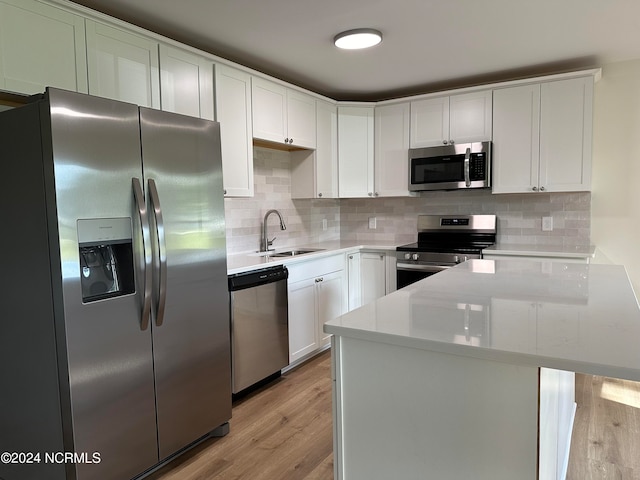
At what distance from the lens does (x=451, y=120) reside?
3.98 metres

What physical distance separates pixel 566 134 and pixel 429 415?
3158 mm

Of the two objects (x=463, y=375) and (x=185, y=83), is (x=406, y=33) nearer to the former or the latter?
(x=185, y=83)

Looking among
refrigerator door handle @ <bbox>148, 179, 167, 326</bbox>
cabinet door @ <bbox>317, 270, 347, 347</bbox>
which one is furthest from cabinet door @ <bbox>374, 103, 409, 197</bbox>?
refrigerator door handle @ <bbox>148, 179, 167, 326</bbox>

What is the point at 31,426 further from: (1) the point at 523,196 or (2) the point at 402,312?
(1) the point at 523,196

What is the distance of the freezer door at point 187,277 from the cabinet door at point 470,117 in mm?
2422

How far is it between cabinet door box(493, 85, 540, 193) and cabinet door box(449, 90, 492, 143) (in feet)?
0.22

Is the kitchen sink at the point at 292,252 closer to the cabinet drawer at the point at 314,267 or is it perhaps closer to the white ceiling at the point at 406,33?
the cabinet drawer at the point at 314,267

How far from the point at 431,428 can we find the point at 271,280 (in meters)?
1.94

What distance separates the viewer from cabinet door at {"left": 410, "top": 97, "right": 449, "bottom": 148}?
401cm

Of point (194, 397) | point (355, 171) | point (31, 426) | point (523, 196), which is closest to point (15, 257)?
point (31, 426)

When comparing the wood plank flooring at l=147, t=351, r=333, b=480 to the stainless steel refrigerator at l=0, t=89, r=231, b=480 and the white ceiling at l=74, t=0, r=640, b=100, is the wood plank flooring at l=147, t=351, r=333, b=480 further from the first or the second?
the white ceiling at l=74, t=0, r=640, b=100

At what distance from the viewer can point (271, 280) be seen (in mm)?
3031

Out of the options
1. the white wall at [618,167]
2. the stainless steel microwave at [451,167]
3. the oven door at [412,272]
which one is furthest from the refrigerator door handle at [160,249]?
the white wall at [618,167]

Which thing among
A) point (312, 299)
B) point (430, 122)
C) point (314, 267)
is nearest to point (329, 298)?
point (312, 299)
